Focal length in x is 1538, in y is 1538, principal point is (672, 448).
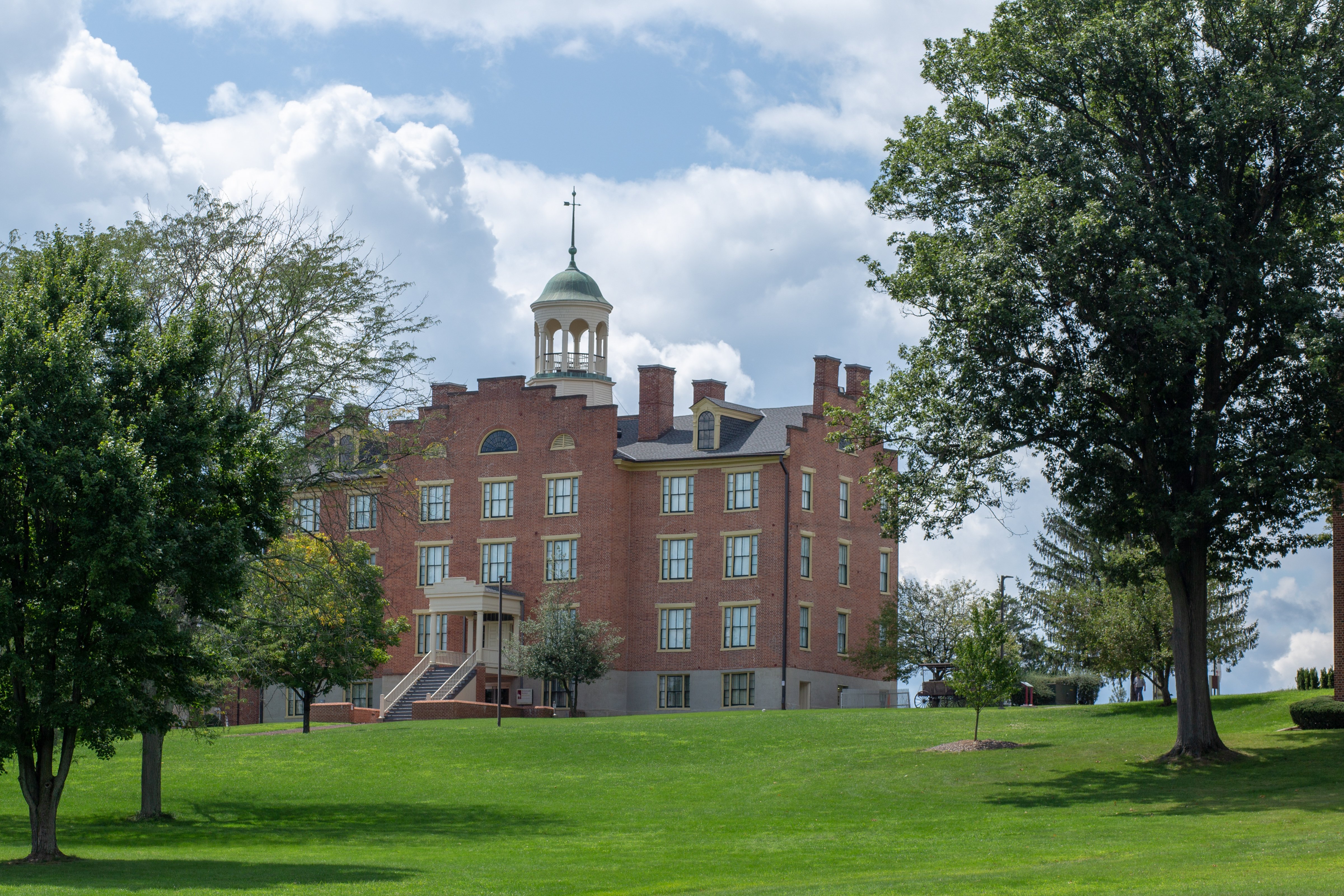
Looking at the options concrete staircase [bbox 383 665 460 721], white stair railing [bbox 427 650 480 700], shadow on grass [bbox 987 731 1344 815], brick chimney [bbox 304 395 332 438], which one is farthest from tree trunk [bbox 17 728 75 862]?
white stair railing [bbox 427 650 480 700]

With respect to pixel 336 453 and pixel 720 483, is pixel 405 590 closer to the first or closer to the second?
pixel 720 483

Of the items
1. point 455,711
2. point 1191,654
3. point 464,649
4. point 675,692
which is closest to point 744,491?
point 675,692

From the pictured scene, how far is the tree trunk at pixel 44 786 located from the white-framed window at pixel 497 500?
138 feet

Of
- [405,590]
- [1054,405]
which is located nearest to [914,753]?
[1054,405]

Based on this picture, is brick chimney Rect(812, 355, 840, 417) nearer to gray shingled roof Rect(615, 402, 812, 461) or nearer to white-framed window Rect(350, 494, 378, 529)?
gray shingled roof Rect(615, 402, 812, 461)

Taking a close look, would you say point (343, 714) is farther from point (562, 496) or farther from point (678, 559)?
point (678, 559)

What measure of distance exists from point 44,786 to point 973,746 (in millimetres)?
21180

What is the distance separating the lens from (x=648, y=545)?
63.3 metres

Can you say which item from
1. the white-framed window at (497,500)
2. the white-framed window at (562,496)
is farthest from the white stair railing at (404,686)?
the white-framed window at (562,496)

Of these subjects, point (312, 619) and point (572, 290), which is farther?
point (572, 290)

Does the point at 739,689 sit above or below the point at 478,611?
below

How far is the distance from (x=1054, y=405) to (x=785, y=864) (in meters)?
14.2

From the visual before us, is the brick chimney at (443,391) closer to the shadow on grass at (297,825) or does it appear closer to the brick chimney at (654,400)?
the brick chimney at (654,400)

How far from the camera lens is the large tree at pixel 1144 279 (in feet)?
102
